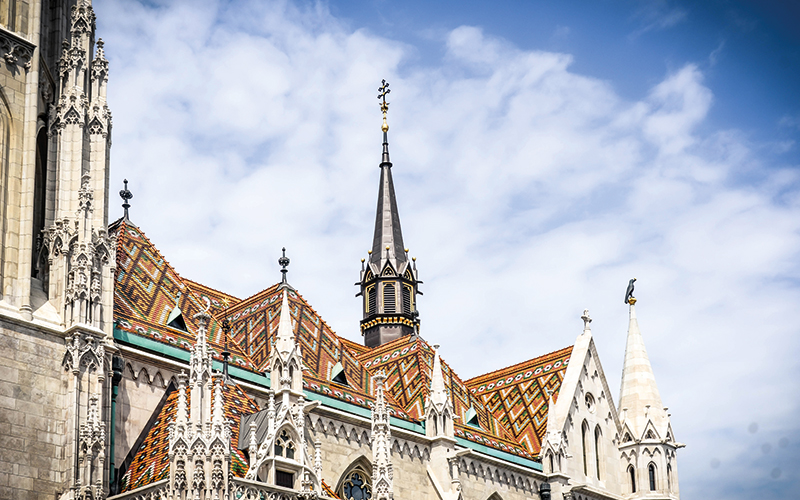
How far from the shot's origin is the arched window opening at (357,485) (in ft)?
87.1

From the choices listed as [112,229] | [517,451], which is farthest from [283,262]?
[517,451]

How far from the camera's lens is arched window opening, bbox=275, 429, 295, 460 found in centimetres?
2216

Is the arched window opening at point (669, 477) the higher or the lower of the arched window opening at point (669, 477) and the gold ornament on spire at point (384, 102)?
the lower

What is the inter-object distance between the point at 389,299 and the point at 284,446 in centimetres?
1957

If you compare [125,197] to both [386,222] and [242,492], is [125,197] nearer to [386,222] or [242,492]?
[242,492]

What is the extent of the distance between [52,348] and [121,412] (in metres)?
2.31

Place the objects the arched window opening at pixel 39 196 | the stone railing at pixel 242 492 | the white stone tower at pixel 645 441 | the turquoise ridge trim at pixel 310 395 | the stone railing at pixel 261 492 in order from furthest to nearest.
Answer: the white stone tower at pixel 645 441 < the turquoise ridge trim at pixel 310 395 < the arched window opening at pixel 39 196 < the stone railing at pixel 261 492 < the stone railing at pixel 242 492

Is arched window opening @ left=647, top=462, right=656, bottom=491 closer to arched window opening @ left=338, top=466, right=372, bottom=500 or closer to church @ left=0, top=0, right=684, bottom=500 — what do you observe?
church @ left=0, top=0, right=684, bottom=500

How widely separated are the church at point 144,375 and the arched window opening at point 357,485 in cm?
5

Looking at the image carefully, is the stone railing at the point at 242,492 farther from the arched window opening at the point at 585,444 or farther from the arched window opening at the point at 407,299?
the arched window opening at the point at 407,299

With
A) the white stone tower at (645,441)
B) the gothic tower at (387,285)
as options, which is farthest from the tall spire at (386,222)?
the white stone tower at (645,441)

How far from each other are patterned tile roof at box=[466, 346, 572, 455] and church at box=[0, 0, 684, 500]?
169 cm

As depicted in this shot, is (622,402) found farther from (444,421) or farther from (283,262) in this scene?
(283,262)

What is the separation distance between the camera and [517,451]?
31938 millimetres
